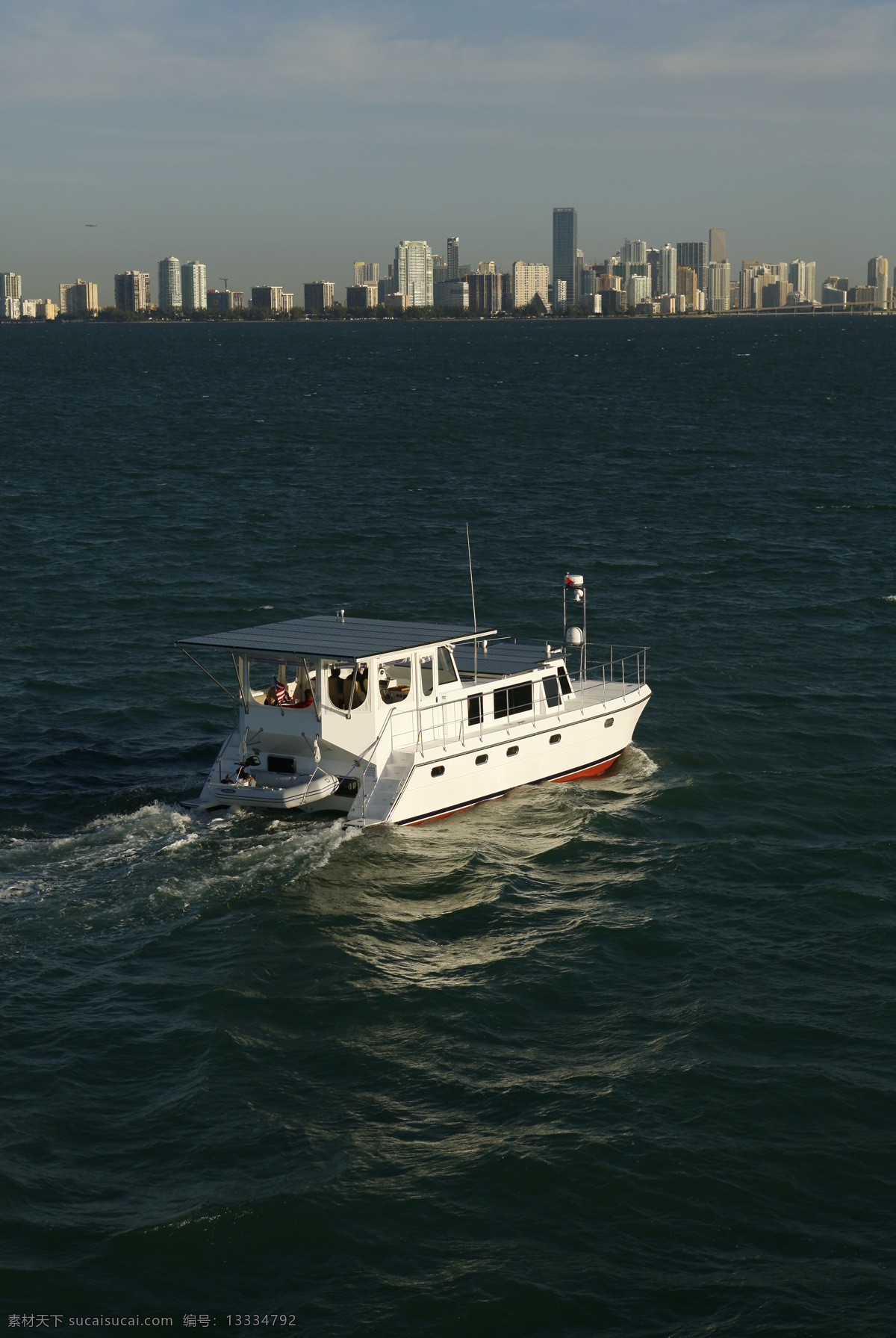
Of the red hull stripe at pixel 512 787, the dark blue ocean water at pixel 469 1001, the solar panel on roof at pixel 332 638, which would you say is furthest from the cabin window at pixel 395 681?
the dark blue ocean water at pixel 469 1001

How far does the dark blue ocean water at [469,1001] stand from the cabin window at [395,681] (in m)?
2.70

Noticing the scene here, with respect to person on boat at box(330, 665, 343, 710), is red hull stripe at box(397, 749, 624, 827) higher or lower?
lower

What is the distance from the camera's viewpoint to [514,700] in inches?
1146

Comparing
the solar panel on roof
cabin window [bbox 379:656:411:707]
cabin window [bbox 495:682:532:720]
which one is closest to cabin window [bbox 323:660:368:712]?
cabin window [bbox 379:656:411:707]

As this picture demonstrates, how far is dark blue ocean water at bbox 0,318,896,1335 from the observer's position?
1527cm

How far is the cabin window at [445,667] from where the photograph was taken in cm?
2811

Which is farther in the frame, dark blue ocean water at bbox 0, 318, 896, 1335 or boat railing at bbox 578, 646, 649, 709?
boat railing at bbox 578, 646, 649, 709

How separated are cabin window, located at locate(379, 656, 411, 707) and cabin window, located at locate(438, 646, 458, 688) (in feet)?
2.07

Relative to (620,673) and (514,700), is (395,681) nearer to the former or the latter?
(514,700)

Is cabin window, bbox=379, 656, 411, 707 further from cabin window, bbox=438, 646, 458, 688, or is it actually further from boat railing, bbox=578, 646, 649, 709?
boat railing, bbox=578, 646, 649, 709

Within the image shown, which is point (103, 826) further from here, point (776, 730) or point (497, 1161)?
point (776, 730)

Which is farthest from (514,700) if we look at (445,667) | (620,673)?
(620,673)

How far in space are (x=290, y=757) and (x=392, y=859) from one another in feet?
10.6

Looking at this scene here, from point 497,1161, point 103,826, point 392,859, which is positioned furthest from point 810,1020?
point 103,826
